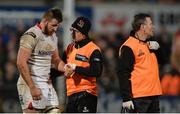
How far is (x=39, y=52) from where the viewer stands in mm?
10477

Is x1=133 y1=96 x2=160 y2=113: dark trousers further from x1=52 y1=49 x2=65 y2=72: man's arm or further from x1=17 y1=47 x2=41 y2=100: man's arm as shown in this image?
x1=17 y1=47 x2=41 y2=100: man's arm

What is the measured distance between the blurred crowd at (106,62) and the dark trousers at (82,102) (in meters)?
5.05

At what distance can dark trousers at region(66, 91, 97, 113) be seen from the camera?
34.7ft

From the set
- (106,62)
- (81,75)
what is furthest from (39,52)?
(106,62)

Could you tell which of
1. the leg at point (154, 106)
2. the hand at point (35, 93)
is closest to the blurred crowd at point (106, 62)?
the leg at point (154, 106)

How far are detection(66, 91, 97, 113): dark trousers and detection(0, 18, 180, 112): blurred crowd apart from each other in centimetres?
505

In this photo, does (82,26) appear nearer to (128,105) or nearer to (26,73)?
(26,73)

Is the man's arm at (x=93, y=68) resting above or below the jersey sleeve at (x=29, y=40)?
below

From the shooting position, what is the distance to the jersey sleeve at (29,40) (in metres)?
10.3

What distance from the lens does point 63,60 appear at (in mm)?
11148

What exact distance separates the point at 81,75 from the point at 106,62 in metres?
7.19

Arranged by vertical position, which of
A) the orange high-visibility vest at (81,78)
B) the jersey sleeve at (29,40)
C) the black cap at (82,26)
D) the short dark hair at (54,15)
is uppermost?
the short dark hair at (54,15)

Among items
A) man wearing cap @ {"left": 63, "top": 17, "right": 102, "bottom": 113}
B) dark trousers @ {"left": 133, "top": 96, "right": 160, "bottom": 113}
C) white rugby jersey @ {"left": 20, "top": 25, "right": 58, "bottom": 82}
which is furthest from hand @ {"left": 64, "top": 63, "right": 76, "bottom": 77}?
dark trousers @ {"left": 133, "top": 96, "right": 160, "bottom": 113}

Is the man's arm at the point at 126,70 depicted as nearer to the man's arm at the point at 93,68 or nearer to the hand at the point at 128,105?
the hand at the point at 128,105
